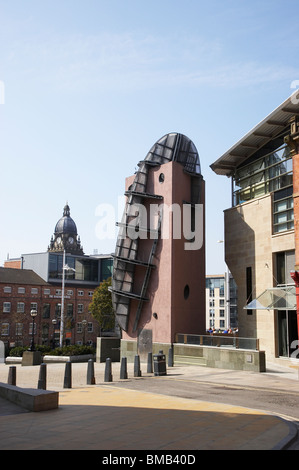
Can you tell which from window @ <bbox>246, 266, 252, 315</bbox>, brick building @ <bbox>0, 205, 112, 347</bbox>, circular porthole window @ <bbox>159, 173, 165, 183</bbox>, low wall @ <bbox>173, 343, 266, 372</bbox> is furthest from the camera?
brick building @ <bbox>0, 205, 112, 347</bbox>

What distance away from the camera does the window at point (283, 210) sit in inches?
1050

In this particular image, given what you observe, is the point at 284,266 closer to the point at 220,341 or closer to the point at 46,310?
the point at 220,341

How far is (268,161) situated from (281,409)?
20.4m

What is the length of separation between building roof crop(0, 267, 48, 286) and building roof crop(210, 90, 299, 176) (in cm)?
4397

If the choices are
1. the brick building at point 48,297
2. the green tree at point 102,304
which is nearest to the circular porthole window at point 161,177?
the green tree at point 102,304

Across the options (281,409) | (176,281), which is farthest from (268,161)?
(281,409)

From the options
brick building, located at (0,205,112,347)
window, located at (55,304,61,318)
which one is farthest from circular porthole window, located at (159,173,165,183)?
window, located at (55,304,61,318)

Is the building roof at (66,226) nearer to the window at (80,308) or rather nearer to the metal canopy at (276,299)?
the window at (80,308)

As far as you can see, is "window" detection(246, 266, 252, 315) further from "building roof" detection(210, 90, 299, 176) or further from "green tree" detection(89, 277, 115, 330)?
"green tree" detection(89, 277, 115, 330)

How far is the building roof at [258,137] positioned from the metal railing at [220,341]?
1350 centimetres

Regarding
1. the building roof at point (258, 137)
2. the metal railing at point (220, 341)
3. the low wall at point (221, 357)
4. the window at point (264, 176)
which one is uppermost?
the building roof at point (258, 137)

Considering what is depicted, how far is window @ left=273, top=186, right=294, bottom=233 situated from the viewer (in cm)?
2667

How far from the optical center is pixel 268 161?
30141 millimetres
